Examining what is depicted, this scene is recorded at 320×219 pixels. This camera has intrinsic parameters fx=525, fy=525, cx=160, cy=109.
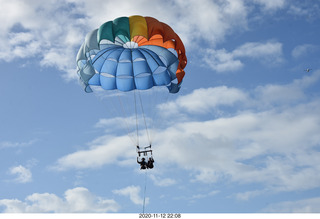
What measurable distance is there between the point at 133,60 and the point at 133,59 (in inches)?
3.5

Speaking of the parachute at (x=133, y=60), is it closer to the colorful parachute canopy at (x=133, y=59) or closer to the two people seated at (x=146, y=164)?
the colorful parachute canopy at (x=133, y=59)

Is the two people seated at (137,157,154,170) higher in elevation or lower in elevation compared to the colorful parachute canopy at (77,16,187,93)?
lower

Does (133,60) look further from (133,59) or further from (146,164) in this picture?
(146,164)

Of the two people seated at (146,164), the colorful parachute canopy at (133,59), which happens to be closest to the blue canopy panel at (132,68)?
the colorful parachute canopy at (133,59)

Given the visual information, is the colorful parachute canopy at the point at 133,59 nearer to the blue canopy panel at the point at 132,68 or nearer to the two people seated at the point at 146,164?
the blue canopy panel at the point at 132,68

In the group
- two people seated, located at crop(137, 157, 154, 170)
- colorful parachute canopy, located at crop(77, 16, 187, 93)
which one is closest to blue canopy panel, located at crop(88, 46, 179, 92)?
colorful parachute canopy, located at crop(77, 16, 187, 93)

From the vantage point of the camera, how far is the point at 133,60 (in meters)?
36.4

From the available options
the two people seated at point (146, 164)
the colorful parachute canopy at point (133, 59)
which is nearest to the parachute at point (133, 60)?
the colorful parachute canopy at point (133, 59)

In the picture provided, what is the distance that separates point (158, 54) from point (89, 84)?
5.39 meters

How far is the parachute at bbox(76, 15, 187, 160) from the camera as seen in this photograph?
34.5 meters

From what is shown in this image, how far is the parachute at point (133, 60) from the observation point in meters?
34.5

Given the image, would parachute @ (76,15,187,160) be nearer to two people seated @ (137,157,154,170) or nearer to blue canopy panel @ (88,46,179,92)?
blue canopy panel @ (88,46,179,92)

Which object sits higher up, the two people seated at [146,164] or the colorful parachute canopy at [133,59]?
the colorful parachute canopy at [133,59]

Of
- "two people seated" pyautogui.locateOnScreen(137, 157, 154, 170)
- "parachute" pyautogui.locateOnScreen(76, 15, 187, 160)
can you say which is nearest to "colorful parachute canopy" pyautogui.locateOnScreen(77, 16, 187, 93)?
"parachute" pyautogui.locateOnScreen(76, 15, 187, 160)
